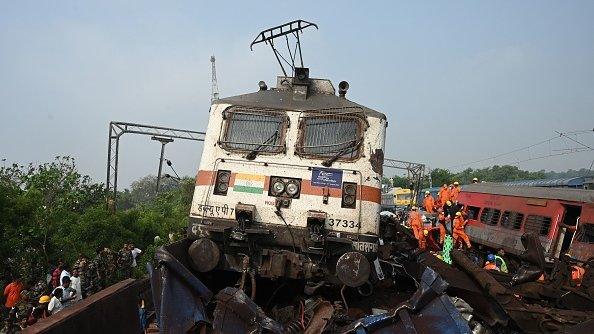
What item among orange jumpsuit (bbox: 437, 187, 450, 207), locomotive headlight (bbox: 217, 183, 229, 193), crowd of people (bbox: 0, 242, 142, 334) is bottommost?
crowd of people (bbox: 0, 242, 142, 334)

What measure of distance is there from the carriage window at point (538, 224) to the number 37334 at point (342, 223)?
34.3 feet

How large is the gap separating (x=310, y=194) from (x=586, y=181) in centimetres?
1588

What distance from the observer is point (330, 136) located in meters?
6.22

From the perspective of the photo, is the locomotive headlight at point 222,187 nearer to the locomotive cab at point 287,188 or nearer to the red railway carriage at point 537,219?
the locomotive cab at point 287,188

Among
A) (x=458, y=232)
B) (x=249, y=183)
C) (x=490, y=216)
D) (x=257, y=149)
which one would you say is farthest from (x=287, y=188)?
(x=490, y=216)

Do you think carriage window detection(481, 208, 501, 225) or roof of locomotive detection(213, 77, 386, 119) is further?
carriage window detection(481, 208, 501, 225)

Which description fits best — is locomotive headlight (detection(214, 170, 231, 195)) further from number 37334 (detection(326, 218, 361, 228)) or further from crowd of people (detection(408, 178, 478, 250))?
crowd of people (detection(408, 178, 478, 250))

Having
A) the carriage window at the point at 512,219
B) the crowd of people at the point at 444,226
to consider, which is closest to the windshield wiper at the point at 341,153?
the crowd of people at the point at 444,226

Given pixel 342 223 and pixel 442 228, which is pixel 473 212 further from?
pixel 342 223

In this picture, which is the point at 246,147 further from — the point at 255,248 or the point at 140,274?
the point at 140,274

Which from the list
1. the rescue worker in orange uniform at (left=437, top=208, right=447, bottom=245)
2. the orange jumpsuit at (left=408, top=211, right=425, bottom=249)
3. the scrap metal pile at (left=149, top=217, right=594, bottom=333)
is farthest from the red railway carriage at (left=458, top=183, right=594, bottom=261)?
the scrap metal pile at (left=149, top=217, right=594, bottom=333)

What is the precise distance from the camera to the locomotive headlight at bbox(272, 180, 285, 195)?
599cm

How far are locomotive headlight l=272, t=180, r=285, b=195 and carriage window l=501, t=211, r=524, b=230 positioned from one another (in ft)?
39.2

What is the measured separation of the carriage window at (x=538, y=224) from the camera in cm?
1419
